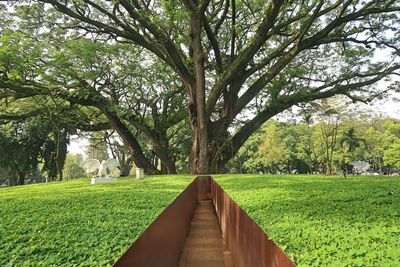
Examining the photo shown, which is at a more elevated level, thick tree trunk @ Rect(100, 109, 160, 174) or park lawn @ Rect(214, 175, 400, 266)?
thick tree trunk @ Rect(100, 109, 160, 174)

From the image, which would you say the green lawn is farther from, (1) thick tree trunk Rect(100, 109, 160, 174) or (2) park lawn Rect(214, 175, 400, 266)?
(1) thick tree trunk Rect(100, 109, 160, 174)

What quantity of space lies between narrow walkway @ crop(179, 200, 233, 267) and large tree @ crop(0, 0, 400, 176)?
240 inches

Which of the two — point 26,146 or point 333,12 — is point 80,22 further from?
point 26,146

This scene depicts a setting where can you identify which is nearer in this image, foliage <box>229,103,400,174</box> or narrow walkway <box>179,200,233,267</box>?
narrow walkway <box>179,200,233,267</box>

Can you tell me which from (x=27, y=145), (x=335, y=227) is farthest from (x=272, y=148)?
(x=335, y=227)

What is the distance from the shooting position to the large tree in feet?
44.3

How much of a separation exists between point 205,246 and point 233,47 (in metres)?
12.0

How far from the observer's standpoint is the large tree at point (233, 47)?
1351cm

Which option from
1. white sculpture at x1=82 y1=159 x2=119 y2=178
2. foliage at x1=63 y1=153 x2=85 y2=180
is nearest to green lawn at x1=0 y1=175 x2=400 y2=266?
white sculpture at x1=82 y1=159 x2=119 y2=178

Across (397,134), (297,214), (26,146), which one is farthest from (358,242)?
(397,134)

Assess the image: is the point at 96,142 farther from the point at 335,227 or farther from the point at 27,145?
the point at 335,227

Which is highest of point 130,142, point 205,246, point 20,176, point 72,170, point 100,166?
point 130,142

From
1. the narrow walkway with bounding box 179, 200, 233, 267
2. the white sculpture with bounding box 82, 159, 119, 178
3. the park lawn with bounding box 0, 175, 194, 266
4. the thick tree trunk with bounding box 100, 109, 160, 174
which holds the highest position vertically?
the thick tree trunk with bounding box 100, 109, 160, 174

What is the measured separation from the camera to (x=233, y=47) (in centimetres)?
1662
